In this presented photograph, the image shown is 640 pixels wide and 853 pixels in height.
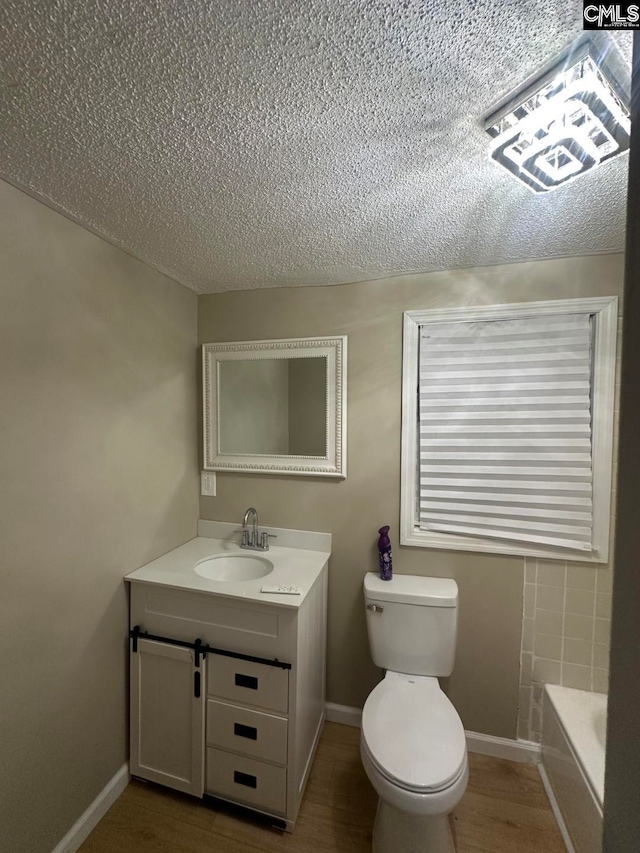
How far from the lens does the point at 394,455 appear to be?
169 cm

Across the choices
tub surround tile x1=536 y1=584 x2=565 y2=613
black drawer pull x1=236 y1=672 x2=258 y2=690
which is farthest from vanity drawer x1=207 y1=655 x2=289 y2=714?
tub surround tile x1=536 y1=584 x2=565 y2=613

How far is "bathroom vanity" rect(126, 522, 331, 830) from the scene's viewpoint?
1.28 meters

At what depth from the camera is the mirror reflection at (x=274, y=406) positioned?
176 cm

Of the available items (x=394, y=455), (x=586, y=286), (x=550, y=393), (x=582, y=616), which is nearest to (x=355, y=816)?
(x=582, y=616)

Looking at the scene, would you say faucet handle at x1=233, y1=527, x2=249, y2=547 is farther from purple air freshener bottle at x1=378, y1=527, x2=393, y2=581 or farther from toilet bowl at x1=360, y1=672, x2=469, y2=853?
toilet bowl at x1=360, y1=672, x2=469, y2=853

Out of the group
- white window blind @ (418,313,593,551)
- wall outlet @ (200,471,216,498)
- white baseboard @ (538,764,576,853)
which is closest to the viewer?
white baseboard @ (538,764,576,853)

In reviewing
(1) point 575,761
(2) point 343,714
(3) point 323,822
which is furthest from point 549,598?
(3) point 323,822

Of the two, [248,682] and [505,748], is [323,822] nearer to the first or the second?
[248,682]

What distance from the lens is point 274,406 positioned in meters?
1.84

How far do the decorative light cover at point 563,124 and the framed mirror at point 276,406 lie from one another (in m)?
0.95

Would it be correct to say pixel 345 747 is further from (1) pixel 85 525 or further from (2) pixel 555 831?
(1) pixel 85 525

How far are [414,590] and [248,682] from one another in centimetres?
78

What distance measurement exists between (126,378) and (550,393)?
1861 millimetres

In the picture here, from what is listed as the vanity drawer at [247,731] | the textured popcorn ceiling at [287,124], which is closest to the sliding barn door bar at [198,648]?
the vanity drawer at [247,731]
